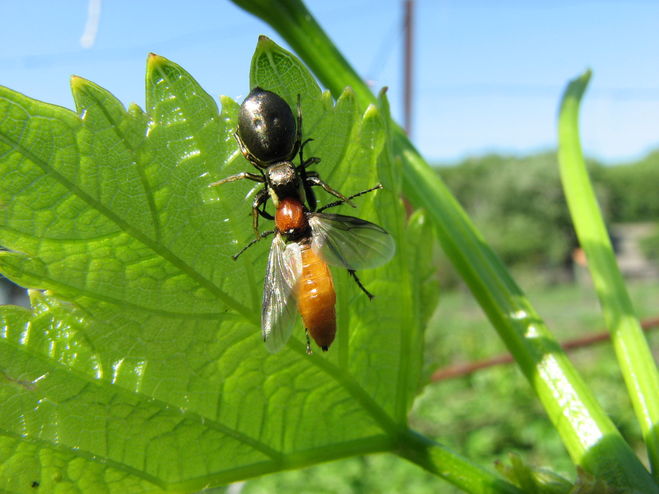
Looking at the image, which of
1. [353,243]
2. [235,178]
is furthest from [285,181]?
[235,178]

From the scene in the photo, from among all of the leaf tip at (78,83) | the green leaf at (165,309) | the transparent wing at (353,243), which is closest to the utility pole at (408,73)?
the transparent wing at (353,243)

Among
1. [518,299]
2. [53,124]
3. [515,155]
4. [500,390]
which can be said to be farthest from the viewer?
[515,155]

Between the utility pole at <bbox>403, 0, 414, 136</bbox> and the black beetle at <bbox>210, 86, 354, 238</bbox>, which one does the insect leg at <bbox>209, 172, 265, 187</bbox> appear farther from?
the utility pole at <bbox>403, 0, 414, 136</bbox>

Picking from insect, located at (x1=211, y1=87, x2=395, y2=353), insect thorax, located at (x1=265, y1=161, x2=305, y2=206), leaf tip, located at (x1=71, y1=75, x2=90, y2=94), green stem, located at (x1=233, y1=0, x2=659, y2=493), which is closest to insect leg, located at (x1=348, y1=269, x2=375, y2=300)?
insect, located at (x1=211, y1=87, x2=395, y2=353)

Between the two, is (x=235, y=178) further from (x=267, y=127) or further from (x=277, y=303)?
(x=267, y=127)

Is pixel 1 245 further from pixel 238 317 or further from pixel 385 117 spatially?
pixel 385 117

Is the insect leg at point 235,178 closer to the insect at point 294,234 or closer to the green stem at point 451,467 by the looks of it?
the insect at point 294,234

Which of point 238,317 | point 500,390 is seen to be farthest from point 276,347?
point 500,390
